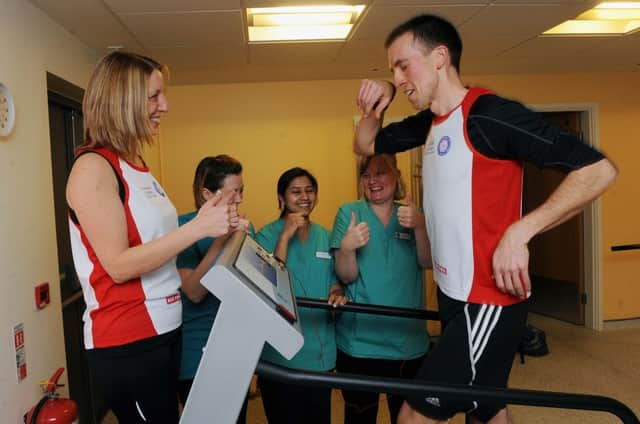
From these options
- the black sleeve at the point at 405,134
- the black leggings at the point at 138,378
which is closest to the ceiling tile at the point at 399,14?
the black sleeve at the point at 405,134

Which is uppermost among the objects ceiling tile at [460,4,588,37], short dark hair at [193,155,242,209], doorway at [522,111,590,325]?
ceiling tile at [460,4,588,37]

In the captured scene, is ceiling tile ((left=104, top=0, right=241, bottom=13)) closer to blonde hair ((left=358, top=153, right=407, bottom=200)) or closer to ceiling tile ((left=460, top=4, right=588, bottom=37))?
blonde hair ((left=358, top=153, right=407, bottom=200))

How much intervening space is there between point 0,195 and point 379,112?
1.52m

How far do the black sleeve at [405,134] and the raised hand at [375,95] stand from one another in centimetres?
11

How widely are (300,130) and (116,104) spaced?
10.8 feet

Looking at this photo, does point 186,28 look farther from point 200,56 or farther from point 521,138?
point 521,138

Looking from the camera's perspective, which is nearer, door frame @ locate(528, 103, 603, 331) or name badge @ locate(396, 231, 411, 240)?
name badge @ locate(396, 231, 411, 240)

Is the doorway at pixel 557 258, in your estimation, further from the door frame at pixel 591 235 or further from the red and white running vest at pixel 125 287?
the red and white running vest at pixel 125 287

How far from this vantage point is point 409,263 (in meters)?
2.14

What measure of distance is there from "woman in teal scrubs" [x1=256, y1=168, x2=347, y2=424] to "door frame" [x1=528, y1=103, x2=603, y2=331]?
3.38m

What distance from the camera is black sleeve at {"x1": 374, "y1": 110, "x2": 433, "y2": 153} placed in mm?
1723

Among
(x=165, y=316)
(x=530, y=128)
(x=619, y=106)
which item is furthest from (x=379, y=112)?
(x=619, y=106)

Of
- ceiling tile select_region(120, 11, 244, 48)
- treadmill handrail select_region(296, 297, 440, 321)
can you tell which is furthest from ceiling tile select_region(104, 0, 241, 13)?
treadmill handrail select_region(296, 297, 440, 321)

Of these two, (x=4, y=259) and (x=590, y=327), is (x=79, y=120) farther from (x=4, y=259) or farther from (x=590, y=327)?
(x=590, y=327)
